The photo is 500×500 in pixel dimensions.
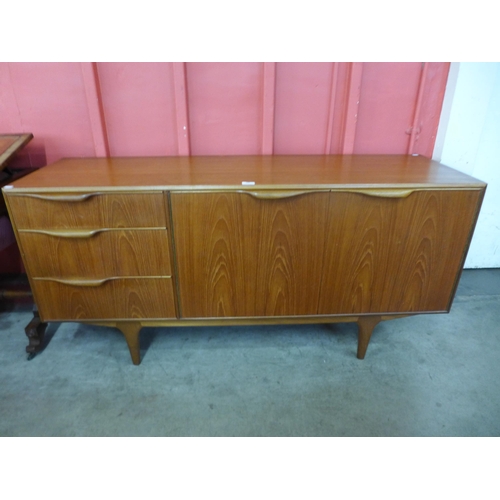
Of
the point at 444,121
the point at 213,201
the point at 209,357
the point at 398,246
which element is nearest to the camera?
the point at 213,201

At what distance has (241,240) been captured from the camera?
4.20 feet

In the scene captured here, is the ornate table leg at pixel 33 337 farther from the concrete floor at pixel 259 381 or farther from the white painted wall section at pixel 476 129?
the white painted wall section at pixel 476 129

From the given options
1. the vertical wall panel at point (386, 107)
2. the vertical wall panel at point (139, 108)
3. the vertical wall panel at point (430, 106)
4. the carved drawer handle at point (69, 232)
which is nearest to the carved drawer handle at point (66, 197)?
the carved drawer handle at point (69, 232)

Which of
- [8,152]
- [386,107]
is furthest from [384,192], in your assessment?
[8,152]

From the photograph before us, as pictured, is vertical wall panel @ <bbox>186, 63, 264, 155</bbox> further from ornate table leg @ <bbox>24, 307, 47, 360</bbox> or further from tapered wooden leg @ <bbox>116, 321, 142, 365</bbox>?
ornate table leg @ <bbox>24, 307, 47, 360</bbox>

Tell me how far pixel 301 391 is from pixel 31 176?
1318 millimetres

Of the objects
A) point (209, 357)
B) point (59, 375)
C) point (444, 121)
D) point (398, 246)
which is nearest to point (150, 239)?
point (209, 357)

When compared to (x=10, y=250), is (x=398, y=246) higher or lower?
higher

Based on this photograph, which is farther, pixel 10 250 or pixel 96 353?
pixel 10 250

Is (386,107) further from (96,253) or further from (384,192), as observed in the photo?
(96,253)

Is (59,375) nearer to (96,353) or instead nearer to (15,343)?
(96,353)

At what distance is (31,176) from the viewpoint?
1335mm

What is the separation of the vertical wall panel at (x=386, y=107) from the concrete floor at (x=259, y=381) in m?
0.90

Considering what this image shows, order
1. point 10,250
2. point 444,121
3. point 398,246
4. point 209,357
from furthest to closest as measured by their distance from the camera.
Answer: point 10,250 → point 444,121 → point 209,357 → point 398,246
